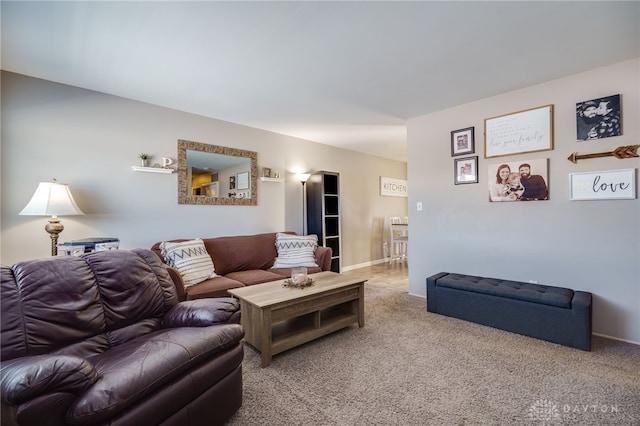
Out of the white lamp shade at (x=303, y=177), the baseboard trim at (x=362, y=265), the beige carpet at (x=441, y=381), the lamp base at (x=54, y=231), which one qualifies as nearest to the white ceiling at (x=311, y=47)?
the lamp base at (x=54, y=231)

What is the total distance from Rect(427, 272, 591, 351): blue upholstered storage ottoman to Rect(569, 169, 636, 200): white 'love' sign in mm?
903

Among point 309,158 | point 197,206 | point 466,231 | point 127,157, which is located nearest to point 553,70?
point 466,231

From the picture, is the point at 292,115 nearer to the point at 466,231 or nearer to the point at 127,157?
the point at 127,157

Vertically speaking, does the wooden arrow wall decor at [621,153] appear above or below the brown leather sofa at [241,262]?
above

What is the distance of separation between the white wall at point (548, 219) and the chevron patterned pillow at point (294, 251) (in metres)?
1.47

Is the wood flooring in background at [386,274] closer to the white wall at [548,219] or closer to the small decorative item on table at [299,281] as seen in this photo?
the white wall at [548,219]

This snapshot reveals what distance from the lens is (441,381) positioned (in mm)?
1854

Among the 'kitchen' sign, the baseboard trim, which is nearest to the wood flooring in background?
the baseboard trim

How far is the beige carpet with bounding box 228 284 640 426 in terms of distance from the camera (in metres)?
1.54

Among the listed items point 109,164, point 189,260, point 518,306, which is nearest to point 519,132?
point 518,306

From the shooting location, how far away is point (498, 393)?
5.64 ft

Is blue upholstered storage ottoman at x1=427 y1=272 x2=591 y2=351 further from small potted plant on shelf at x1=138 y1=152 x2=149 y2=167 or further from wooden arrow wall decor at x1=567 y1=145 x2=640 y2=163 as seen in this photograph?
small potted plant on shelf at x1=138 y1=152 x2=149 y2=167

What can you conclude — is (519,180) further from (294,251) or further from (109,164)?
(109,164)

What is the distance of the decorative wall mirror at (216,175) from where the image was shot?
344cm
